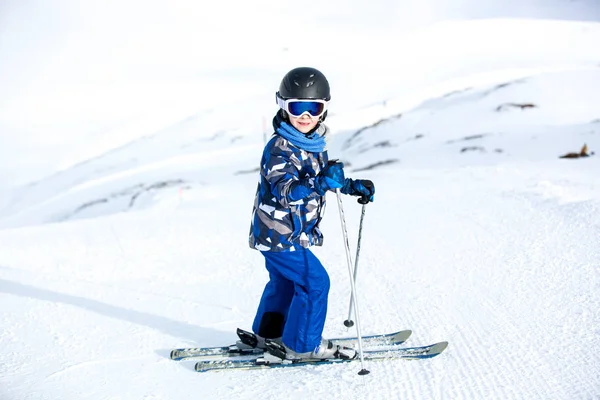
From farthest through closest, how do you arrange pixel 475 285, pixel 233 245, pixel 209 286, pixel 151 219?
pixel 151 219 < pixel 233 245 < pixel 209 286 < pixel 475 285

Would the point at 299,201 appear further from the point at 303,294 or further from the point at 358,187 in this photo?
the point at 303,294

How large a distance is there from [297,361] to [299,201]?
104cm

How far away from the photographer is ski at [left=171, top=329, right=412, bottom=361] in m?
3.71

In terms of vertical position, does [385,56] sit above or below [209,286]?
above

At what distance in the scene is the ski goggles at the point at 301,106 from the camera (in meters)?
3.30

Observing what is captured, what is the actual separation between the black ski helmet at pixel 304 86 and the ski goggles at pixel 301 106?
26 millimetres

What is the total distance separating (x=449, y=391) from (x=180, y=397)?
4.92 feet

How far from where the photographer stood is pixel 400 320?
13.6 feet

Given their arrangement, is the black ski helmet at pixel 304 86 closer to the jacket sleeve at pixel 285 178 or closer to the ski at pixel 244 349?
the jacket sleeve at pixel 285 178

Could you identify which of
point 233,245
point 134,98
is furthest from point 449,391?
point 134,98

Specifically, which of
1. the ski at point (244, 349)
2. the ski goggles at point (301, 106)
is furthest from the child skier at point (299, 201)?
the ski at point (244, 349)

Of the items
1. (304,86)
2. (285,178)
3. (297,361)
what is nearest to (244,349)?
(297,361)

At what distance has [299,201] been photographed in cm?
327

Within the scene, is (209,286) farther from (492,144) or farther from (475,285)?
(492,144)
